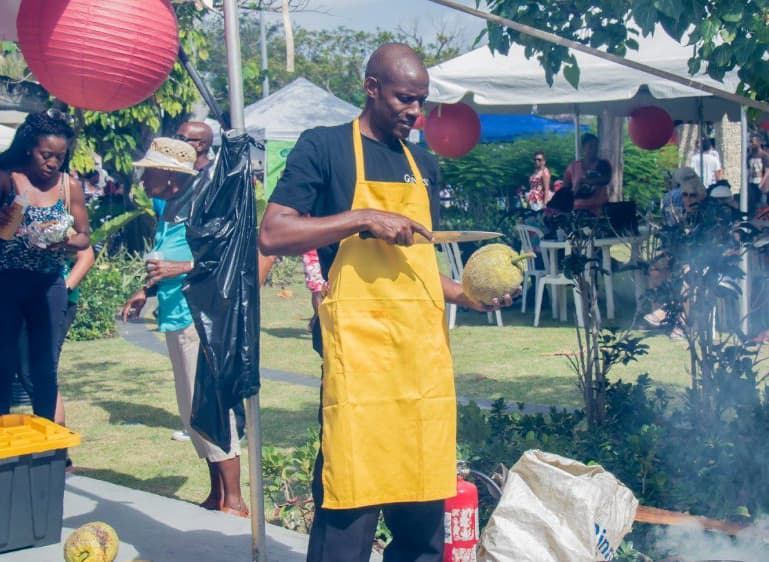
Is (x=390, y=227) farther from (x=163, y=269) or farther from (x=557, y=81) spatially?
(x=557, y=81)

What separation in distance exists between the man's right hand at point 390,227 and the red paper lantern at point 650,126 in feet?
25.7

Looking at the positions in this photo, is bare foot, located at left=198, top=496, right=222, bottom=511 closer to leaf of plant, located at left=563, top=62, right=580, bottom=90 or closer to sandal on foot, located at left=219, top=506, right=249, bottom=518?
sandal on foot, located at left=219, top=506, right=249, bottom=518

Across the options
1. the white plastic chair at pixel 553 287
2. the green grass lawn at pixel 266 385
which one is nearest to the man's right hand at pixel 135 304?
the green grass lawn at pixel 266 385

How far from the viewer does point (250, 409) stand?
3904 mm

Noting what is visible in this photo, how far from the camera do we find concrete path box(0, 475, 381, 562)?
4250mm

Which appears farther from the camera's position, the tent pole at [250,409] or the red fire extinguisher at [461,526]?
the tent pole at [250,409]

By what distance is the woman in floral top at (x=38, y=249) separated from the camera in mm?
5199

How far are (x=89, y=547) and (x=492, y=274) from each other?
72.8 inches

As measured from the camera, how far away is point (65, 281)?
566cm

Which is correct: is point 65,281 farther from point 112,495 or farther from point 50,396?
point 112,495

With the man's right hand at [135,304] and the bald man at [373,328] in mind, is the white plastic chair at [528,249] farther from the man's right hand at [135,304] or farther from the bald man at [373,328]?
the bald man at [373,328]

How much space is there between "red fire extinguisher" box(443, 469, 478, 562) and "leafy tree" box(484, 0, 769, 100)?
6.58 feet

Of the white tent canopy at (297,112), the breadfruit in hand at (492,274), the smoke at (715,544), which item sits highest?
the white tent canopy at (297,112)

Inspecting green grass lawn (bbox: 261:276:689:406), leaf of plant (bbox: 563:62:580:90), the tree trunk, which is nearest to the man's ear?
leaf of plant (bbox: 563:62:580:90)
